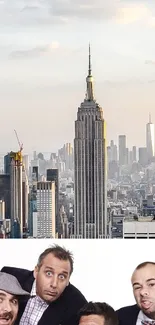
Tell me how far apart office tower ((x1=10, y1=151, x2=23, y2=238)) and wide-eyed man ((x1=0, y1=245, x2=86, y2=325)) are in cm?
190

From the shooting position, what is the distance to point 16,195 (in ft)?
17.1

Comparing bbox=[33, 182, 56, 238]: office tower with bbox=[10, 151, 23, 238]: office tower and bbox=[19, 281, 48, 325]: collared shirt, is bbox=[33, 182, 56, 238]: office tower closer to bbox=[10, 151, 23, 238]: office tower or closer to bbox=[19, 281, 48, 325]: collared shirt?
bbox=[10, 151, 23, 238]: office tower

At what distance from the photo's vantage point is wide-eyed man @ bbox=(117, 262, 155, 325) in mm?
3043

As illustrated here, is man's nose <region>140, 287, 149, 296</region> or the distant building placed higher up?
the distant building

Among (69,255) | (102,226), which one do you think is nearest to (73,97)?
(102,226)

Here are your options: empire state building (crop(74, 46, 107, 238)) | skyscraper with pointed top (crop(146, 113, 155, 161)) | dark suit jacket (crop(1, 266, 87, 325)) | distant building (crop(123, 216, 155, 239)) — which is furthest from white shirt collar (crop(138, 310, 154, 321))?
skyscraper with pointed top (crop(146, 113, 155, 161))

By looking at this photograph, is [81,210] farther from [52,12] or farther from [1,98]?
[52,12]

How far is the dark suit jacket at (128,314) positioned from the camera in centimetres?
304

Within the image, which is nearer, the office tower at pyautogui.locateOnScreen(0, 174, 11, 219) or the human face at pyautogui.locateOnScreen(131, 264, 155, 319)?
the human face at pyautogui.locateOnScreen(131, 264, 155, 319)

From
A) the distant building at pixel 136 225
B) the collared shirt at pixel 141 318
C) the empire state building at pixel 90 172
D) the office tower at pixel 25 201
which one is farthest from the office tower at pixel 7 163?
the collared shirt at pixel 141 318

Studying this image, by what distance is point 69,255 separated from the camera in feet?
10.6

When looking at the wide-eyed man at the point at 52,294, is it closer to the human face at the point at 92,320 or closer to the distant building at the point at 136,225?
the human face at the point at 92,320

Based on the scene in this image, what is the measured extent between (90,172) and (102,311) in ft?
6.84

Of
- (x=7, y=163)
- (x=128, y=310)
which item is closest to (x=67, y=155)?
(x=7, y=163)
